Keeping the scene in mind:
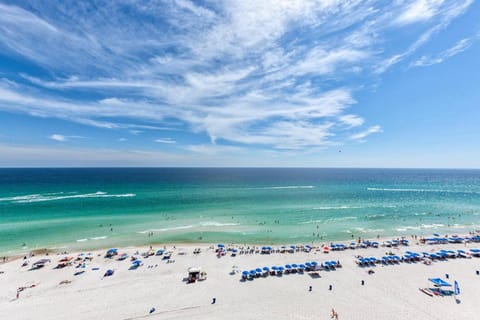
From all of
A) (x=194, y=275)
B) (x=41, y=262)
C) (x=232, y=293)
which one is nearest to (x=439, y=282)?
(x=232, y=293)

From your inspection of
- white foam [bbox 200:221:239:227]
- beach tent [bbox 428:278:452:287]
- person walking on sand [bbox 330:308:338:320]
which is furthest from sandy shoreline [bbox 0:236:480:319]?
white foam [bbox 200:221:239:227]

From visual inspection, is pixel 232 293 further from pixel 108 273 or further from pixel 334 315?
pixel 108 273

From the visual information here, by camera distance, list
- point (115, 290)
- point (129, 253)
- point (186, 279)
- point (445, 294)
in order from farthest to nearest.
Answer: point (129, 253) → point (186, 279) → point (115, 290) → point (445, 294)

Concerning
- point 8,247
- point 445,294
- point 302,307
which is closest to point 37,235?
point 8,247

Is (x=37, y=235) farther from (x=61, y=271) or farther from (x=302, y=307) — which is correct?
(x=302, y=307)

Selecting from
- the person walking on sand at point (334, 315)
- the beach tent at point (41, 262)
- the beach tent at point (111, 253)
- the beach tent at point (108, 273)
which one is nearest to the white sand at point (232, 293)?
the person walking on sand at point (334, 315)

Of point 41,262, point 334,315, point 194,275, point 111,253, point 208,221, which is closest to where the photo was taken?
point 334,315
